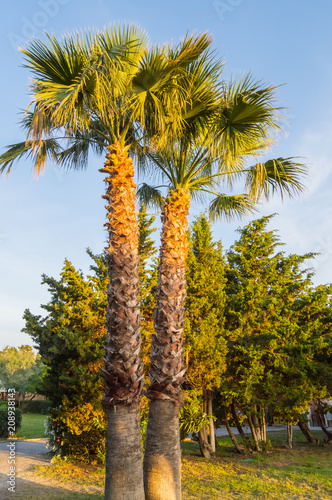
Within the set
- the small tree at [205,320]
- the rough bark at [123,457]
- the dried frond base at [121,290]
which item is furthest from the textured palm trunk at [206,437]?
the dried frond base at [121,290]

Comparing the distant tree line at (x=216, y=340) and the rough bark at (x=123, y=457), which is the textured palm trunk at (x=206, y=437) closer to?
the distant tree line at (x=216, y=340)

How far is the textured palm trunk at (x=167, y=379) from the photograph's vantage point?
21.0 feet

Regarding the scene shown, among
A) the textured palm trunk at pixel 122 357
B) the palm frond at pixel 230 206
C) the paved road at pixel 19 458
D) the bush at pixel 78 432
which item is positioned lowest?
the paved road at pixel 19 458

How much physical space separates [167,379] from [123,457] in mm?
1440

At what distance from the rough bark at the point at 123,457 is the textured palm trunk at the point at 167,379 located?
68 centimetres

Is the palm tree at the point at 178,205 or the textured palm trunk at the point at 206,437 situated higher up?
the palm tree at the point at 178,205

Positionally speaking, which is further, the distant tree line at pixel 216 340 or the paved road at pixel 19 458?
the distant tree line at pixel 216 340

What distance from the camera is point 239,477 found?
9.80m

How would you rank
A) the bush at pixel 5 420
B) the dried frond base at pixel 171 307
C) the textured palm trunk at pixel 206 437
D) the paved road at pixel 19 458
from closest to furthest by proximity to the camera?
the dried frond base at pixel 171 307
the paved road at pixel 19 458
the textured palm trunk at pixel 206 437
the bush at pixel 5 420

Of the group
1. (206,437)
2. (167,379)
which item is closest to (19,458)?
(206,437)

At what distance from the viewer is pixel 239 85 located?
7199 millimetres

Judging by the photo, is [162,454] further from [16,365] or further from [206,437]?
[16,365]

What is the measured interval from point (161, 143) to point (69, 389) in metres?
7.57

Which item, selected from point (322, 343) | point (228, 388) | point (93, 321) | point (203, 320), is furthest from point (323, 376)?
point (93, 321)
